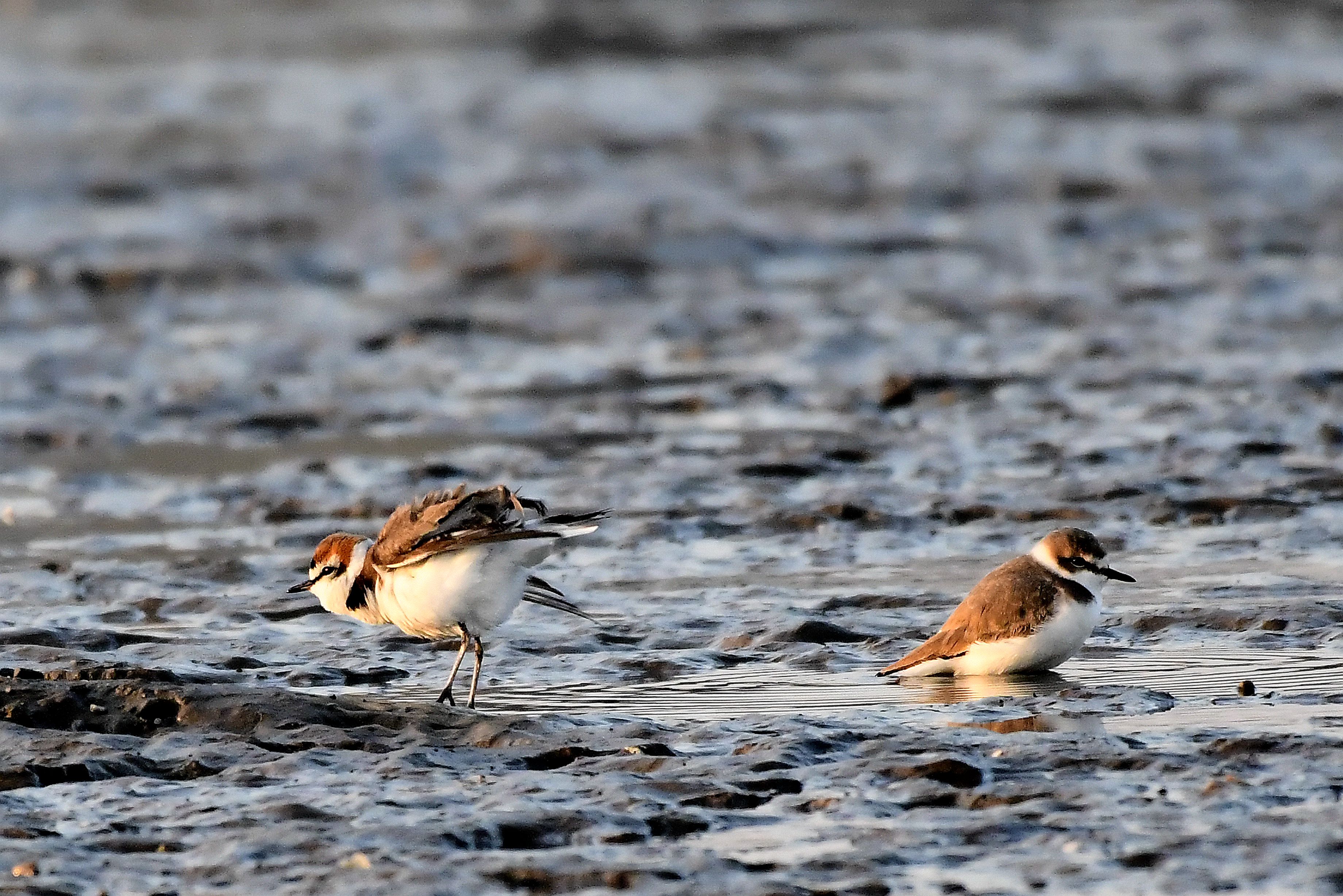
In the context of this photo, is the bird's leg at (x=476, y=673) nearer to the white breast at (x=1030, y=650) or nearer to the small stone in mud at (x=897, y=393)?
the white breast at (x=1030, y=650)

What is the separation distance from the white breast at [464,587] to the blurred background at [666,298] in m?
0.65

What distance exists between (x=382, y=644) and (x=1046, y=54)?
2111 centimetres

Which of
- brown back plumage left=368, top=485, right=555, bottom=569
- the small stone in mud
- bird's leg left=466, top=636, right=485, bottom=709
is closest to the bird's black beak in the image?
brown back plumage left=368, top=485, right=555, bottom=569

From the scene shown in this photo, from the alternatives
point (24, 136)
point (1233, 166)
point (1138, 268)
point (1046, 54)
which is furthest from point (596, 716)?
point (1046, 54)

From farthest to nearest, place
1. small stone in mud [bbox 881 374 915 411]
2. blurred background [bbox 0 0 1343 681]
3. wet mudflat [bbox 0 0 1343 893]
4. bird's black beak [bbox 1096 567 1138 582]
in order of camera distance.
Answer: small stone in mud [bbox 881 374 915 411] → blurred background [bbox 0 0 1343 681] → bird's black beak [bbox 1096 567 1138 582] → wet mudflat [bbox 0 0 1343 893]

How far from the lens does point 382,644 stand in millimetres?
9508

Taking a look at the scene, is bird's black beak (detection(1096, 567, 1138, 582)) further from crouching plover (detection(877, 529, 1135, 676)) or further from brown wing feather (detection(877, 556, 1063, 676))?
brown wing feather (detection(877, 556, 1063, 676))

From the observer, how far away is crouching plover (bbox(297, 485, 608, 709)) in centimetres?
823

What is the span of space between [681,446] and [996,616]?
15.1ft

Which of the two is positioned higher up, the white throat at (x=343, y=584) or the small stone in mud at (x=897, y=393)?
the small stone in mud at (x=897, y=393)

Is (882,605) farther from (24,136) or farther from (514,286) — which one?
(24,136)

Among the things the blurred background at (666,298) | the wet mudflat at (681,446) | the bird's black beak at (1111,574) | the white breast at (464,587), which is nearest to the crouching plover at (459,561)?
the white breast at (464,587)

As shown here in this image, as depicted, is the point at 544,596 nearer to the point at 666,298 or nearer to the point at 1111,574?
the point at 1111,574

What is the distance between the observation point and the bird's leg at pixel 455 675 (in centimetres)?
821
